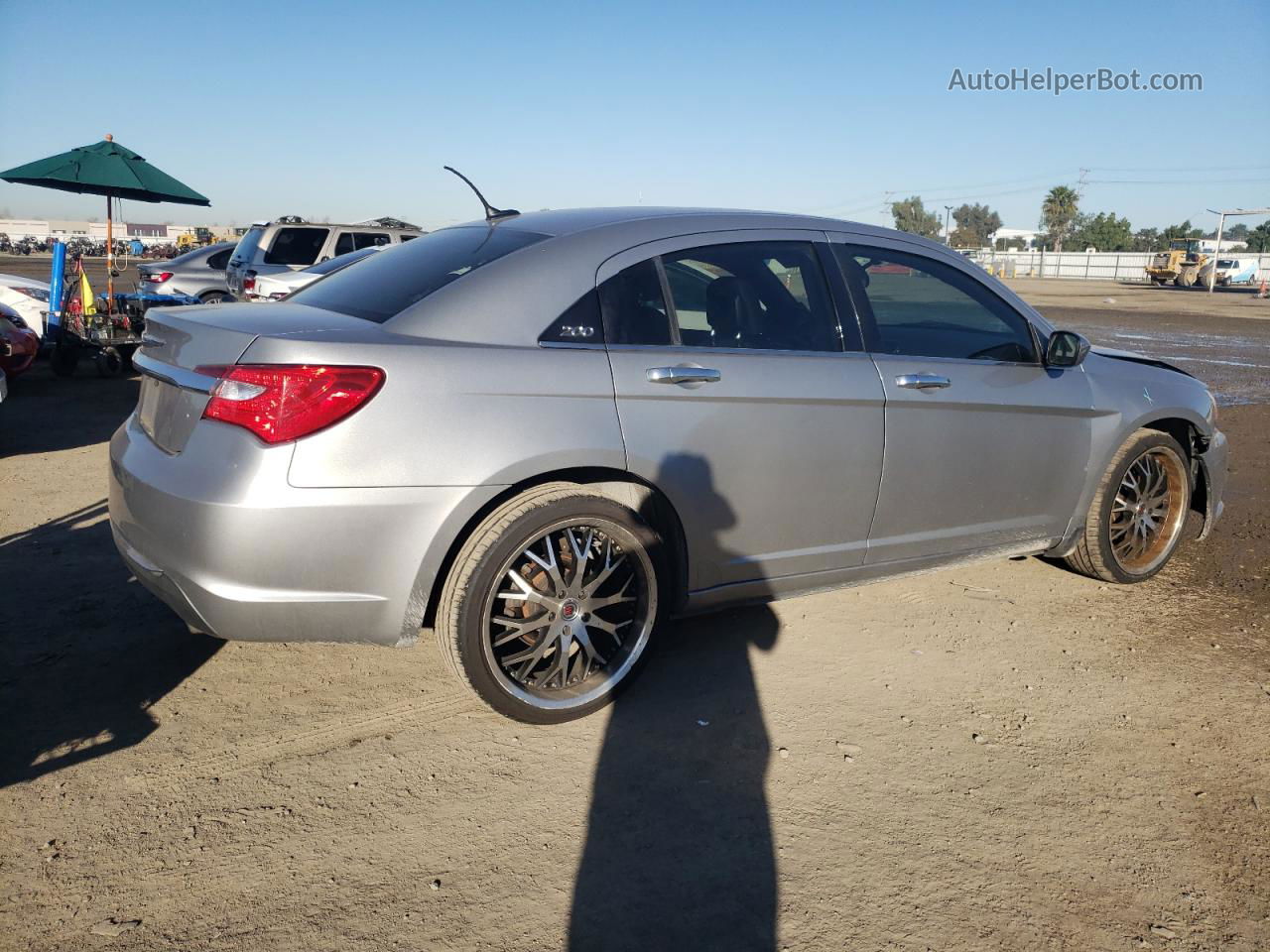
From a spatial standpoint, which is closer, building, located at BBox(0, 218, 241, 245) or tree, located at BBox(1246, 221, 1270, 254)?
tree, located at BBox(1246, 221, 1270, 254)

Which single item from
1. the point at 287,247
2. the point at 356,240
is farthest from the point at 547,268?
the point at 356,240

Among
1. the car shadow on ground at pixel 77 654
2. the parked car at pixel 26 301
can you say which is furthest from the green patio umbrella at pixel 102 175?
the car shadow on ground at pixel 77 654

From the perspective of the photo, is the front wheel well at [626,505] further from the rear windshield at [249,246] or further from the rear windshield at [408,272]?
the rear windshield at [249,246]

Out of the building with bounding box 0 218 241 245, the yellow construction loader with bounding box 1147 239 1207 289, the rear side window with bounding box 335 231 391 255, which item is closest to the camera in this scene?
the rear side window with bounding box 335 231 391 255

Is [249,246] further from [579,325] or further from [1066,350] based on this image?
[1066,350]

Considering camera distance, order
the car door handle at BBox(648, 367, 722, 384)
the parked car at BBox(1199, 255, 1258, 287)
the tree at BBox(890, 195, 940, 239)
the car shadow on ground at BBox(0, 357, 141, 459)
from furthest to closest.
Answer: the tree at BBox(890, 195, 940, 239), the parked car at BBox(1199, 255, 1258, 287), the car shadow on ground at BBox(0, 357, 141, 459), the car door handle at BBox(648, 367, 722, 384)

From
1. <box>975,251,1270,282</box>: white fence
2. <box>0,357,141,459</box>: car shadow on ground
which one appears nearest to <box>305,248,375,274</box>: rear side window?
<box>0,357,141,459</box>: car shadow on ground

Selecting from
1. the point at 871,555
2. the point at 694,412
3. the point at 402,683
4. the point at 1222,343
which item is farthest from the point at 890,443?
the point at 1222,343

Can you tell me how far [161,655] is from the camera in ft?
12.3

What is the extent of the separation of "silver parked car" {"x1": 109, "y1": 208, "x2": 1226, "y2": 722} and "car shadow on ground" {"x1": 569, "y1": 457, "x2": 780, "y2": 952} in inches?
10.1

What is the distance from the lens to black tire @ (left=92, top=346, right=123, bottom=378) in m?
11.5

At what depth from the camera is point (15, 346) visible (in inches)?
355

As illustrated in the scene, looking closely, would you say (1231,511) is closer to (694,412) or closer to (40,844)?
(694,412)

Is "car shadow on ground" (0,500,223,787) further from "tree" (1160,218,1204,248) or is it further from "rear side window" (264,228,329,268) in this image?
"tree" (1160,218,1204,248)
